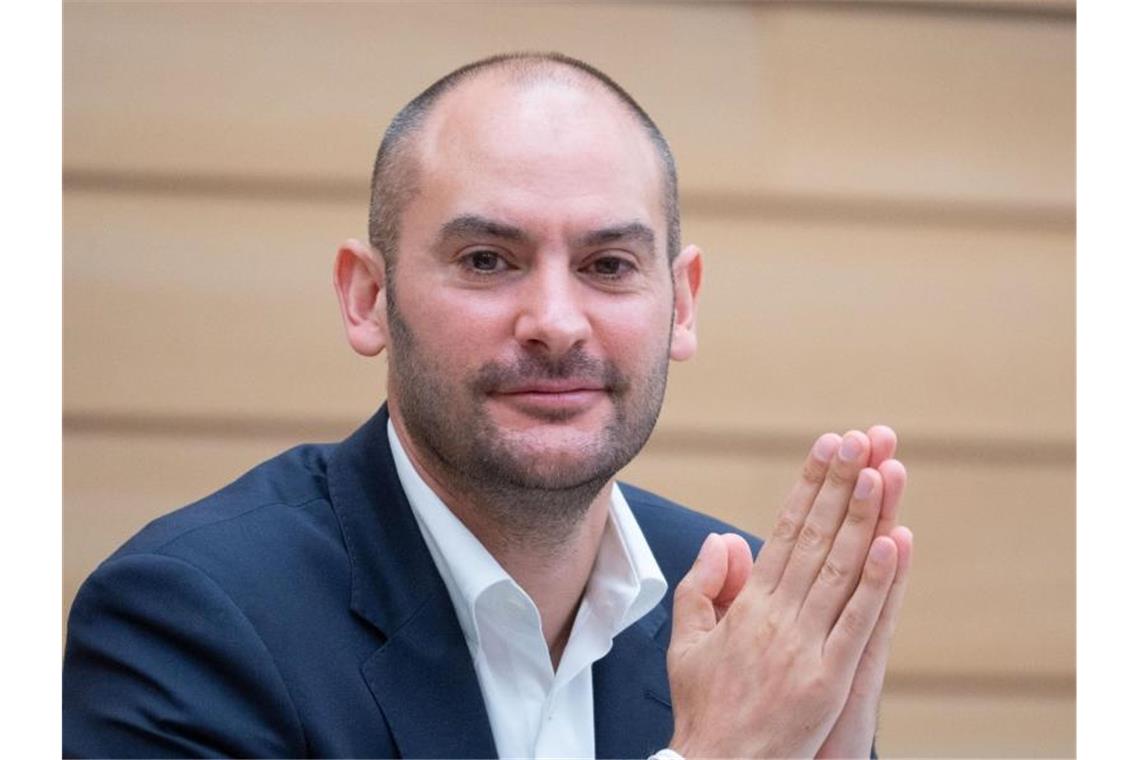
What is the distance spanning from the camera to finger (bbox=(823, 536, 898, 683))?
2.23m

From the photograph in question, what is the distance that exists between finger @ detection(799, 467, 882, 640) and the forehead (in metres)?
0.59

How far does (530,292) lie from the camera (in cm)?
241

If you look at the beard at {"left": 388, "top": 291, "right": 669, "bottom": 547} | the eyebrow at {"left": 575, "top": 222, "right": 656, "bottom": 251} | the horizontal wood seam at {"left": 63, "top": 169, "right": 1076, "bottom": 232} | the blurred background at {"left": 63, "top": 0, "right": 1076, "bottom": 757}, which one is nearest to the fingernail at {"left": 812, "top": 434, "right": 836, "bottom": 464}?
the beard at {"left": 388, "top": 291, "right": 669, "bottom": 547}

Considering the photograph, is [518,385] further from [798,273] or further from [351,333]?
[798,273]

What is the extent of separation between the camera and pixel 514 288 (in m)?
2.42

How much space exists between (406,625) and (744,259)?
5.85 feet

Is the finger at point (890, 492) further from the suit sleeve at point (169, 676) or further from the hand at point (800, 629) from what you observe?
the suit sleeve at point (169, 676)

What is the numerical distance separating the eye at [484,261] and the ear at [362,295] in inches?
10.3

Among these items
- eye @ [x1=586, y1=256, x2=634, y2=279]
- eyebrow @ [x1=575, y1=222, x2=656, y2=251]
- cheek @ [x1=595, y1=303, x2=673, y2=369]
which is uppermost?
eyebrow @ [x1=575, y1=222, x2=656, y2=251]

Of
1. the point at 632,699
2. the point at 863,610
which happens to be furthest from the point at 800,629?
the point at 632,699

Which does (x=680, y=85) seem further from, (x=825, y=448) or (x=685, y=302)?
(x=825, y=448)

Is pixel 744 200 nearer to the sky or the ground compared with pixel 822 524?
nearer to the sky

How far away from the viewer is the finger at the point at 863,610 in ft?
7.32

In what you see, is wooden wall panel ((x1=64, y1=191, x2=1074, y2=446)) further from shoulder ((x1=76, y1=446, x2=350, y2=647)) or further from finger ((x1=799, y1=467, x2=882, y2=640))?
finger ((x1=799, y1=467, x2=882, y2=640))
